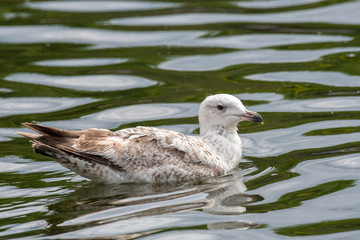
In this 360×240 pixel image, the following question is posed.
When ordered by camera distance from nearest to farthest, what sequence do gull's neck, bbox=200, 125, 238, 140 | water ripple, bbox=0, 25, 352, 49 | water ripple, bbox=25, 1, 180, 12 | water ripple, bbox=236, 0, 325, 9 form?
1. gull's neck, bbox=200, 125, 238, 140
2. water ripple, bbox=0, 25, 352, 49
3. water ripple, bbox=236, 0, 325, 9
4. water ripple, bbox=25, 1, 180, 12

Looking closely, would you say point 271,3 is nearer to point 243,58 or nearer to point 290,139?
point 243,58

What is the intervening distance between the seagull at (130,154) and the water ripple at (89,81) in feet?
13.2

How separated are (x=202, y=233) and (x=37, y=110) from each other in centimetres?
569

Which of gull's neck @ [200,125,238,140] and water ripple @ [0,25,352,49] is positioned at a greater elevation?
water ripple @ [0,25,352,49]

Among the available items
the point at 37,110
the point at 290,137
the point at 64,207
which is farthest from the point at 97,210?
the point at 37,110

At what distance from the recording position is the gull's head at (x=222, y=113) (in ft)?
31.7

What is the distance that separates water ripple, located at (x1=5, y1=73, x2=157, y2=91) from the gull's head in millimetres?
3484

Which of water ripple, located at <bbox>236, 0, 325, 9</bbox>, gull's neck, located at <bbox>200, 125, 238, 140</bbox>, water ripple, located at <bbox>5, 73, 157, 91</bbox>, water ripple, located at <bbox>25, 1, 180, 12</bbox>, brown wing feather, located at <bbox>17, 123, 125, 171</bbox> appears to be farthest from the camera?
water ripple, located at <bbox>25, 1, 180, 12</bbox>

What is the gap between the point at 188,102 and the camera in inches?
487

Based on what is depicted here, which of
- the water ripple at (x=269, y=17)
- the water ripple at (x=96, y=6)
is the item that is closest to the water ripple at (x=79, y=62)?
the water ripple at (x=269, y=17)

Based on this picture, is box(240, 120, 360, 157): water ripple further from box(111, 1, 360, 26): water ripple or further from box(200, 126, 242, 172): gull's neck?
box(111, 1, 360, 26): water ripple

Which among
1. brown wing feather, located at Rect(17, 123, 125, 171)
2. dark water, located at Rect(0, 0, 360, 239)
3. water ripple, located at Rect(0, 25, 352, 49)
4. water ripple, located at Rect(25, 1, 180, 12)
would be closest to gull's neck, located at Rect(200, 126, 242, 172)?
dark water, located at Rect(0, 0, 360, 239)

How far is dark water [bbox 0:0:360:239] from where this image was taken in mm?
7652

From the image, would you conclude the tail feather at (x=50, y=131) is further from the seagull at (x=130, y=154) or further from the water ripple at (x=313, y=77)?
the water ripple at (x=313, y=77)
